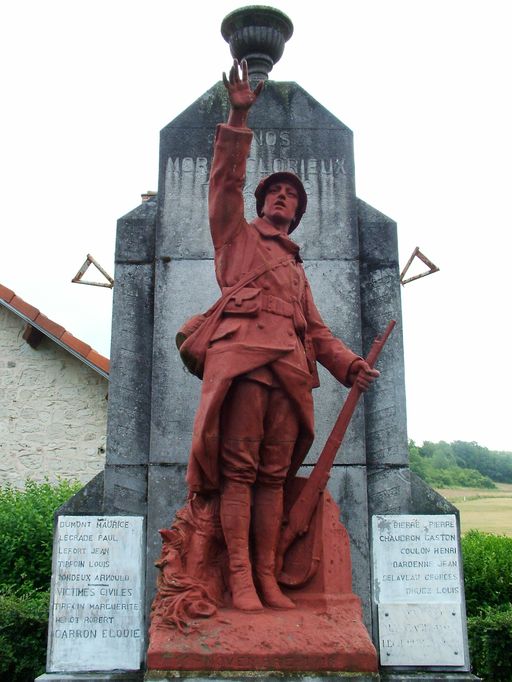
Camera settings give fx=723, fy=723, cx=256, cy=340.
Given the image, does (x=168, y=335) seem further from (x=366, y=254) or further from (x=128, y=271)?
(x=366, y=254)

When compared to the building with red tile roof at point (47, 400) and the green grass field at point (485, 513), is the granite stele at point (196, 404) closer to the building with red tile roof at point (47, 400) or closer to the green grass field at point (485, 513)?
the green grass field at point (485, 513)

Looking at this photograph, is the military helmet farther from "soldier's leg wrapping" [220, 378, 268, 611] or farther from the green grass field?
the green grass field

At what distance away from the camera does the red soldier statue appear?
12.2 feet

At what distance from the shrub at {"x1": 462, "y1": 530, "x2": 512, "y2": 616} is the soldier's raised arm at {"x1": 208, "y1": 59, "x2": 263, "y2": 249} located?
5.60 metres

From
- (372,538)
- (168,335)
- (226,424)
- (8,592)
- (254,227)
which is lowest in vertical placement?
(8,592)

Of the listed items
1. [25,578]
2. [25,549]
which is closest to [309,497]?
[25,578]

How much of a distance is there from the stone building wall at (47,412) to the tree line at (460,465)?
35.4 feet

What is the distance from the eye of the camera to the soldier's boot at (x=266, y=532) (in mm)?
3771

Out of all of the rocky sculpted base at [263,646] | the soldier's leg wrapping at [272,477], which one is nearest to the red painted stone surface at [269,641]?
the rocky sculpted base at [263,646]

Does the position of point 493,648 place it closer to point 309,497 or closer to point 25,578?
point 309,497

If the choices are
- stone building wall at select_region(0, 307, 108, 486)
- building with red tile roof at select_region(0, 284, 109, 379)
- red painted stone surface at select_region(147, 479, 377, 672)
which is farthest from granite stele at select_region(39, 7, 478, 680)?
stone building wall at select_region(0, 307, 108, 486)

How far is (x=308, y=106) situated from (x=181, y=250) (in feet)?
5.45

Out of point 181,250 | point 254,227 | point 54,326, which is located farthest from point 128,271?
point 54,326

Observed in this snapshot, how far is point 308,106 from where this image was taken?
6105mm
